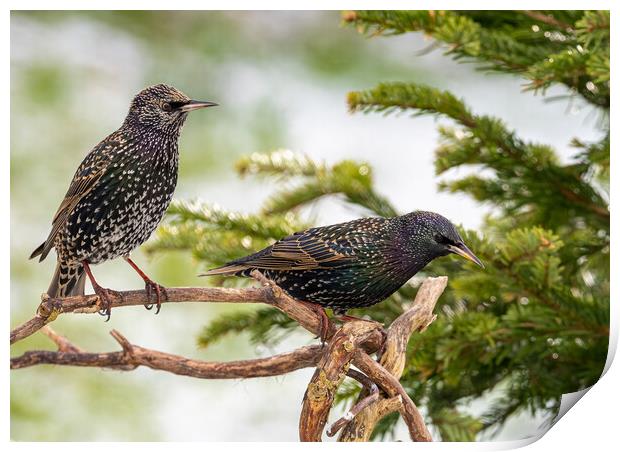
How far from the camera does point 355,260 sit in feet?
3.66

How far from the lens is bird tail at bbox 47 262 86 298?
1106mm

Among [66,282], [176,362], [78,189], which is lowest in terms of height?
[176,362]

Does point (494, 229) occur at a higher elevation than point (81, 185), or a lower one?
lower

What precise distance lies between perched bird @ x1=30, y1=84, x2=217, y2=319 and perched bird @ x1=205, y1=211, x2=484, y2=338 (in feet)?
0.40

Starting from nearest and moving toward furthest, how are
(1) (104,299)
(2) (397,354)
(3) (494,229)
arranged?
(1) (104,299) → (2) (397,354) → (3) (494,229)

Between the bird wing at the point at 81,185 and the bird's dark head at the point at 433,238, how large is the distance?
40 centimetres

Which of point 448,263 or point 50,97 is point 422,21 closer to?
point 448,263

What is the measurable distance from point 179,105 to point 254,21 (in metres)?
0.58

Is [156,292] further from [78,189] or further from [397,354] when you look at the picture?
[397,354]

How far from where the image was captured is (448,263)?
1539 millimetres

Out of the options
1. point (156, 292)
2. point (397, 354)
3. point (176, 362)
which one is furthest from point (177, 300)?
point (397, 354)

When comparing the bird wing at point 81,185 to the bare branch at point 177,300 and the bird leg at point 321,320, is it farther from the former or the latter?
the bird leg at point 321,320

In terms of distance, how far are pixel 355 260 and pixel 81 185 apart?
0.36 meters
